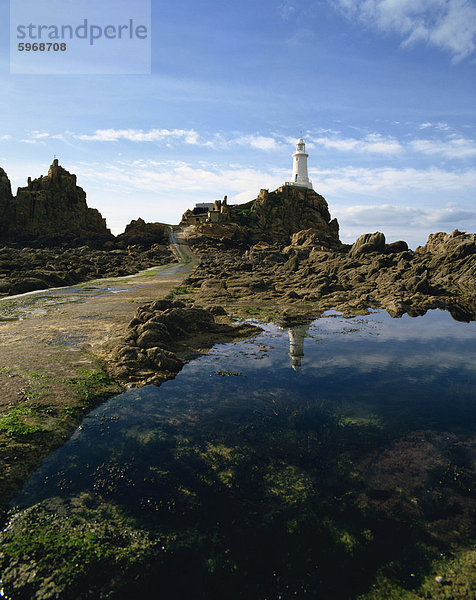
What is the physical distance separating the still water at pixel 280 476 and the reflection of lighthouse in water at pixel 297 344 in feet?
4.62

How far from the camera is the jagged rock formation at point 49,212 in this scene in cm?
9238

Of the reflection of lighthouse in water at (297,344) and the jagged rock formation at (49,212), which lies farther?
the jagged rock formation at (49,212)

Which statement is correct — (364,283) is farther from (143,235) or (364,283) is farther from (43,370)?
(143,235)

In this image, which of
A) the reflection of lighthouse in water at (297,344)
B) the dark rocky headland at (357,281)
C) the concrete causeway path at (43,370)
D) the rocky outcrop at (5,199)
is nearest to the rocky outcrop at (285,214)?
the dark rocky headland at (357,281)

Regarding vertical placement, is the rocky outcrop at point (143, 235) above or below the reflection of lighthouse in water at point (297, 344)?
above

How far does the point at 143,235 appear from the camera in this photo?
9675 cm

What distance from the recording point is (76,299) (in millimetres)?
28312

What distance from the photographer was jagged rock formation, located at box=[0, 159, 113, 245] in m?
92.4

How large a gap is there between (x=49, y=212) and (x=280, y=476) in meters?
108

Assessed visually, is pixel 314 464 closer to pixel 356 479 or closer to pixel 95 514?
pixel 356 479

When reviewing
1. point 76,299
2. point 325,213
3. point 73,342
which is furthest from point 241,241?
point 73,342

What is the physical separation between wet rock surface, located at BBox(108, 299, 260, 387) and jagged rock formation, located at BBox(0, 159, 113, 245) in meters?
84.5

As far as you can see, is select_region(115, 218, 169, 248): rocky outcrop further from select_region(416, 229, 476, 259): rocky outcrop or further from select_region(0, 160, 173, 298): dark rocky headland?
select_region(416, 229, 476, 259): rocky outcrop

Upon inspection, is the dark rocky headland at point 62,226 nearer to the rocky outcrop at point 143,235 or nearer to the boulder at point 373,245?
the rocky outcrop at point 143,235
